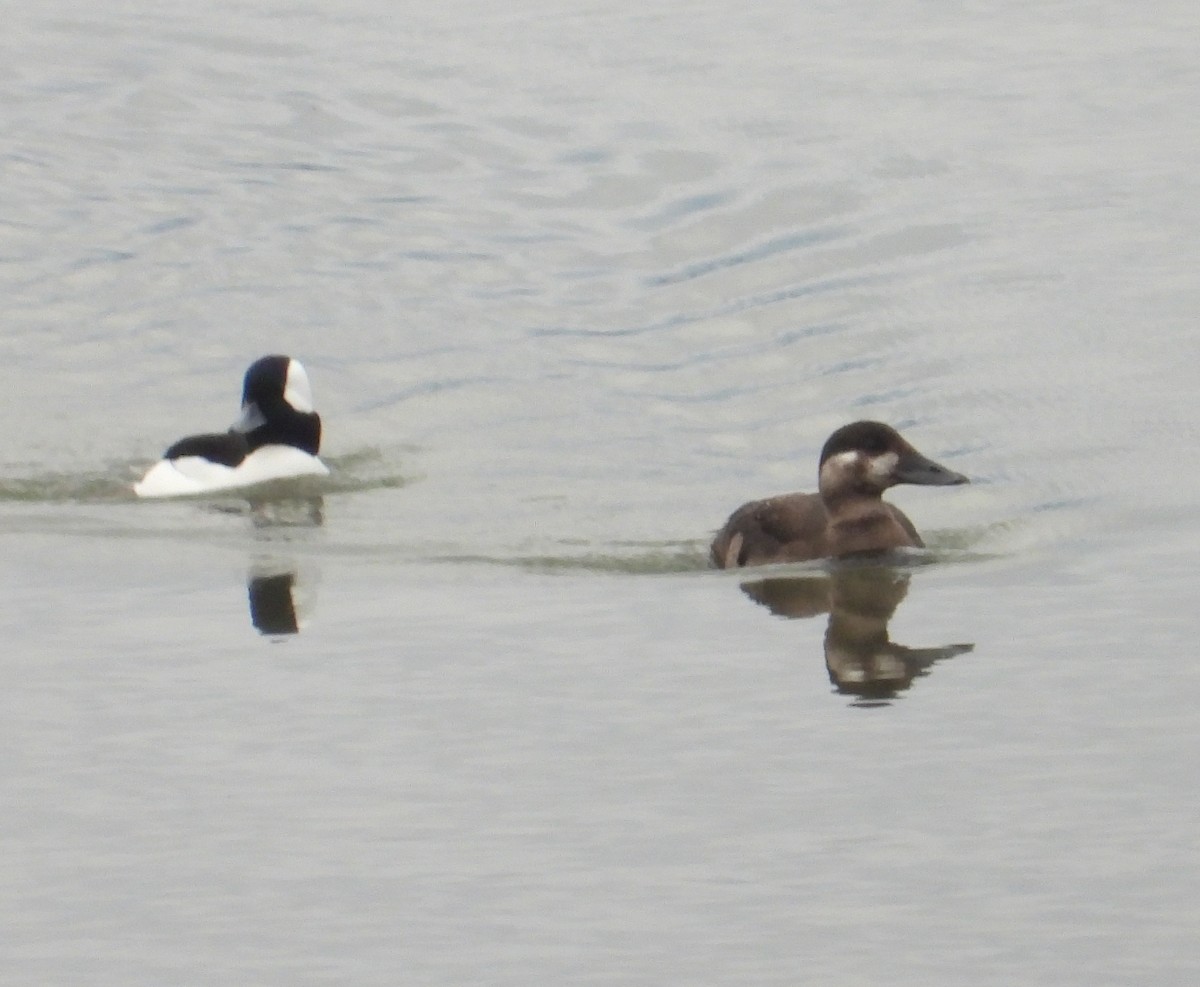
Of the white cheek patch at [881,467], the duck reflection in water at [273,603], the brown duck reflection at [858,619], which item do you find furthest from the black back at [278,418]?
the brown duck reflection at [858,619]

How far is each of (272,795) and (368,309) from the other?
13.1 m

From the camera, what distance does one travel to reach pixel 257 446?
17484mm

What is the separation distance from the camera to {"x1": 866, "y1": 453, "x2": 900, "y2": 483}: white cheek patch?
14.2 metres

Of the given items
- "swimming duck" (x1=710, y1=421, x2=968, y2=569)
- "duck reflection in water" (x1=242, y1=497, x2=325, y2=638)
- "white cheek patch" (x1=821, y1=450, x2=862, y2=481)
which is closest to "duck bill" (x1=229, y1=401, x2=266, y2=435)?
"duck reflection in water" (x1=242, y1=497, x2=325, y2=638)

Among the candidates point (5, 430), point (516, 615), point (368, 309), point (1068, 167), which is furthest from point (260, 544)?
point (1068, 167)

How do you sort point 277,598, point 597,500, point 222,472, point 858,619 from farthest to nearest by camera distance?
point 222,472, point 597,500, point 277,598, point 858,619

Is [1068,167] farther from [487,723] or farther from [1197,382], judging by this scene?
[487,723]

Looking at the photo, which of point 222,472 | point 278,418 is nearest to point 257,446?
point 278,418

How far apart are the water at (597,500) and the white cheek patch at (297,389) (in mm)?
500

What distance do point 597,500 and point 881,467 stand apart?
2606mm

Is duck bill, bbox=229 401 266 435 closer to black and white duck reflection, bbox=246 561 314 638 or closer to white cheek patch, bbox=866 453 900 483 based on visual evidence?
black and white duck reflection, bbox=246 561 314 638

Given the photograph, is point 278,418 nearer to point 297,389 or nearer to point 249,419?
point 249,419

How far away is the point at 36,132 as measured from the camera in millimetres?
29656

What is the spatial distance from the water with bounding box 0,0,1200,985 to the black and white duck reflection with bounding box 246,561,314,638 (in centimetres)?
6
